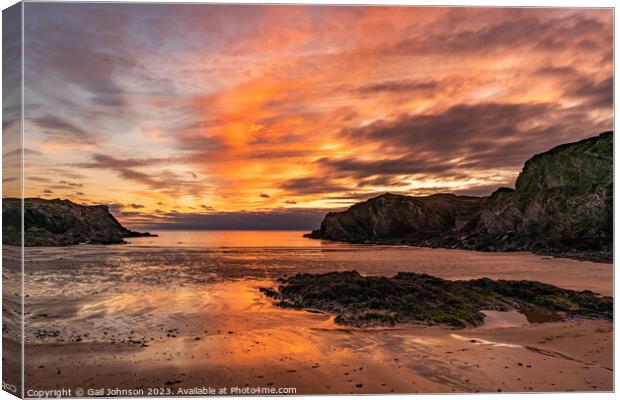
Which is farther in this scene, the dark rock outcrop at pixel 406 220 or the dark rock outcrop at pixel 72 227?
the dark rock outcrop at pixel 406 220

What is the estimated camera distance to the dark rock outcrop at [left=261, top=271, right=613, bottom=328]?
1009 centimetres

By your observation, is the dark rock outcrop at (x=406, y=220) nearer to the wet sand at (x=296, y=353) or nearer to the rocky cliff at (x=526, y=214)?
the rocky cliff at (x=526, y=214)

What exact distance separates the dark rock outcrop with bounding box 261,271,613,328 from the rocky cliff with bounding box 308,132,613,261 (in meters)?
18.4

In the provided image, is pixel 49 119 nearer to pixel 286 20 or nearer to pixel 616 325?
pixel 286 20

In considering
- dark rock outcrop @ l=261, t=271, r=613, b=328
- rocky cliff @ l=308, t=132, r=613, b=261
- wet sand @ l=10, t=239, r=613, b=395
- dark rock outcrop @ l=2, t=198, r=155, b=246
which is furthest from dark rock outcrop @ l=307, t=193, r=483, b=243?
wet sand @ l=10, t=239, r=613, b=395

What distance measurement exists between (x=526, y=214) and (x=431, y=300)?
121 feet

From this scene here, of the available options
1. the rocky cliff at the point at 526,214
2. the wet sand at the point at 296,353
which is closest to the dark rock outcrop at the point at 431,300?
the wet sand at the point at 296,353

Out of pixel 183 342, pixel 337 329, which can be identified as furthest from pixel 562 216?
pixel 183 342

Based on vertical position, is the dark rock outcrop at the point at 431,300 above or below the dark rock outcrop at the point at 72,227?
below

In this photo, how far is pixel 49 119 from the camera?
9344 mm

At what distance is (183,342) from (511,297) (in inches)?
371

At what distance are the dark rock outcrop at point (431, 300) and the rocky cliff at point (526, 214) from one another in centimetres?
1836

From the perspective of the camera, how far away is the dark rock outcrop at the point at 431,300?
1009 cm

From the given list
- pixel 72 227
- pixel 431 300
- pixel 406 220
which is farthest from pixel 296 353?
pixel 72 227
